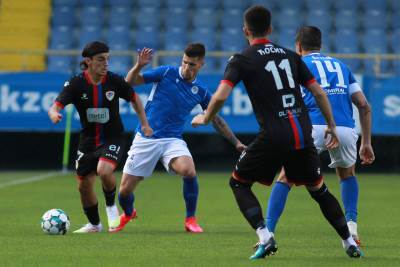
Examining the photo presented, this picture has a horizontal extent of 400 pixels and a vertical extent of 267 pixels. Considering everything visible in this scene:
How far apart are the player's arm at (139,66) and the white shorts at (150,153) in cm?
71

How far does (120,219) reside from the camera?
1024 cm

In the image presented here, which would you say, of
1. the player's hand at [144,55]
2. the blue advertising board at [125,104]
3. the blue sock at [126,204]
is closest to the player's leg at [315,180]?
the player's hand at [144,55]

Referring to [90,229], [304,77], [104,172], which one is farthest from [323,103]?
[90,229]

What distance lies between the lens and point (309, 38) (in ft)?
28.4

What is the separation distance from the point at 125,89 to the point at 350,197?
2543 millimetres

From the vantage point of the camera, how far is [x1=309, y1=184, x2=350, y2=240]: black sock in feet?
24.5

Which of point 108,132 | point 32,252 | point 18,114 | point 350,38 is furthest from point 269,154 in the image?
point 350,38

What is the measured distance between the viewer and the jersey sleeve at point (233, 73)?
23.5 feet

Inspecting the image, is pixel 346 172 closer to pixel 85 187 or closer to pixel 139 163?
pixel 139 163

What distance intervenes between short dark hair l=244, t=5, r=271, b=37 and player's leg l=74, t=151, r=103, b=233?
3.21 m

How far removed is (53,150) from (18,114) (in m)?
2.50

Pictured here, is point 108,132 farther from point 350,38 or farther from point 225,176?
point 350,38

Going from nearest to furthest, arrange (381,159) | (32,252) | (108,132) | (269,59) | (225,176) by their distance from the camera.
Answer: (269,59), (32,252), (108,132), (225,176), (381,159)

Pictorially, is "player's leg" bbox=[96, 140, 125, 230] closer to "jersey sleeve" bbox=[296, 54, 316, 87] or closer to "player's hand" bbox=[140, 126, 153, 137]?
"player's hand" bbox=[140, 126, 153, 137]
